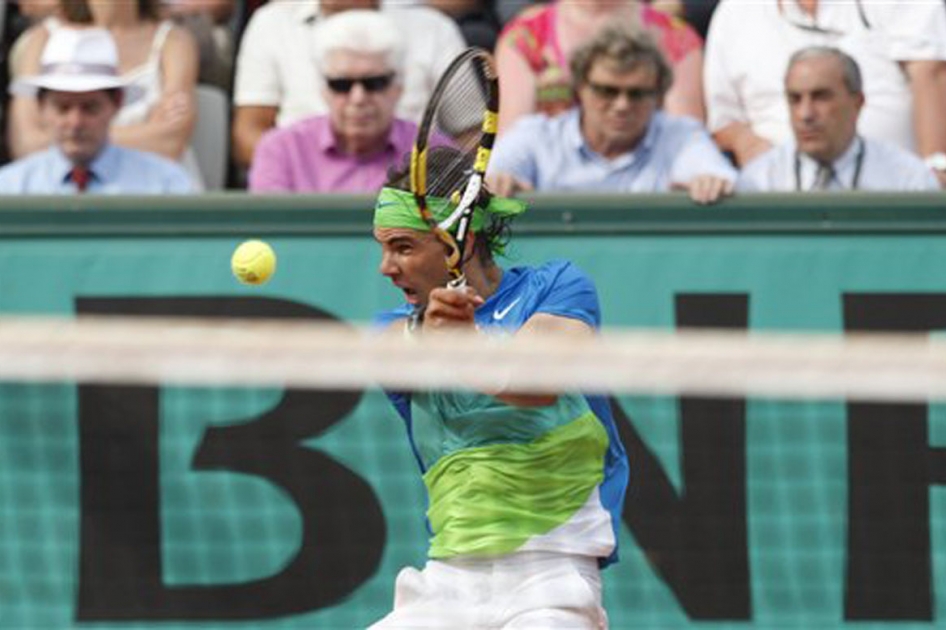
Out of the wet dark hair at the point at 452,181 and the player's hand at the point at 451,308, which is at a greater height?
the wet dark hair at the point at 452,181

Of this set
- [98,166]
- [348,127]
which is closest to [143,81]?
[98,166]

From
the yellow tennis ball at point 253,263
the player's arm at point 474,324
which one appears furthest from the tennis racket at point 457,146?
the yellow tennis ball at point 253,263

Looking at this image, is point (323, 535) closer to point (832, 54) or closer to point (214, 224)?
point (214, 224)

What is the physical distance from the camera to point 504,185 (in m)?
8.28

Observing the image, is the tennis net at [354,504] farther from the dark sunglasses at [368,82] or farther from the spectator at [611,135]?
the dark sunglasses at [368,82]

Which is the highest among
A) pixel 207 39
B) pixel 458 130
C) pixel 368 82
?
pixel 207 39

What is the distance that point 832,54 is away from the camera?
28.2 feet

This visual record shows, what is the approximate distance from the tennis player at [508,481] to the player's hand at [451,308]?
1.55 feet

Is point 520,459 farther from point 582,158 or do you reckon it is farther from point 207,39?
point 207,39

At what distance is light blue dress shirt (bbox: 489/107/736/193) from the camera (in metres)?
8.73

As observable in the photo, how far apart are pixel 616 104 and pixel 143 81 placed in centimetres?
229

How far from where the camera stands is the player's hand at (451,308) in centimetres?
508

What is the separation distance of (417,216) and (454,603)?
1.04 metres

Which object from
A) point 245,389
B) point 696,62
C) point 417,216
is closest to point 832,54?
point 696,62
